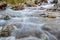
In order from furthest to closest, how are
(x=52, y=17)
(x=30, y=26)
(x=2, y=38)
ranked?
(x=52, y=17), (x=30, y=26), (x=2, y=38)

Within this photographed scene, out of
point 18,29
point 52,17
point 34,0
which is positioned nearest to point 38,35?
point 18,29

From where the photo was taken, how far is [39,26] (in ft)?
13.8

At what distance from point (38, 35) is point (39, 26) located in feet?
2.16

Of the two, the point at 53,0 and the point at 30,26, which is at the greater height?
the point at 30,26

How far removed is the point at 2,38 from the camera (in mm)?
3475

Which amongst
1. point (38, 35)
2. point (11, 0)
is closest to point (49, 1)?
point (11, 0)

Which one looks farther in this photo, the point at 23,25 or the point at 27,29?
the point at 23,25

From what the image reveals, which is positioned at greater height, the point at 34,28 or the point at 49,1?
the point at 34,28

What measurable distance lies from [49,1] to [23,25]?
7197 mm

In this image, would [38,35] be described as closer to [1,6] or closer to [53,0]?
[1,6]

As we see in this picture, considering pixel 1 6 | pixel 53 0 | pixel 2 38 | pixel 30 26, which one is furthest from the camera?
pixel 53 0

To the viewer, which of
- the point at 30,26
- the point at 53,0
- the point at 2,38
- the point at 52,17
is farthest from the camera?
the point at 53,0

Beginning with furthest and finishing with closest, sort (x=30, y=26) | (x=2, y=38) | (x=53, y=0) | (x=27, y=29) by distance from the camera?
1. (x=53, y=0)
2. (x=30, y=26)
3. (x=27, y=29)
4. (x=2, y=38)

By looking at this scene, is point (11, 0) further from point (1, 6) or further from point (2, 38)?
point (2, 38)
